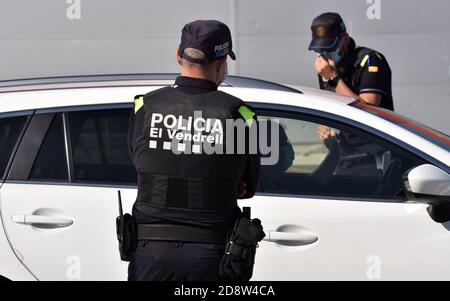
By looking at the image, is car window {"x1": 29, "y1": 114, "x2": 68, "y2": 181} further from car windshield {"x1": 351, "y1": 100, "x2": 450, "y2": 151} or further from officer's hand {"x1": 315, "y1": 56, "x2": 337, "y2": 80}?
officer's hand {"x1": 315, "y1": 56, "x2": 337, "y2": 80}

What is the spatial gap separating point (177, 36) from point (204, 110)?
6.09 meters

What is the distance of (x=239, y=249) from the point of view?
11.6 feet

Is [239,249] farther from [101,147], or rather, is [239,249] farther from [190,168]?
[101,147]

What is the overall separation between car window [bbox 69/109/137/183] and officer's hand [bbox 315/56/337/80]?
2057mm

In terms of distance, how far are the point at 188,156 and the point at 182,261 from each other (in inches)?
14.7

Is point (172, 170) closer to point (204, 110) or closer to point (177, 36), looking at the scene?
point (204, 110)

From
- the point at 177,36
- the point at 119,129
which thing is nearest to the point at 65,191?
the point at 119,129

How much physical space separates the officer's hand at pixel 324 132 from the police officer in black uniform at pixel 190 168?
87 cm

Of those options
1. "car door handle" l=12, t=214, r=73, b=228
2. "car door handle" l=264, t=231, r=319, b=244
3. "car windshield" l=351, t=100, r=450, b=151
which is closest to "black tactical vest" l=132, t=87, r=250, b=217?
"car door handle" l=264, t=231, r=319, b=244

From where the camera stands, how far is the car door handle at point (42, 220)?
166 inches

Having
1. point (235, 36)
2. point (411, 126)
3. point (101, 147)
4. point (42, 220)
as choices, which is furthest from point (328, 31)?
point (235, 36)

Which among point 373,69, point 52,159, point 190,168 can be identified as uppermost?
point 373,69

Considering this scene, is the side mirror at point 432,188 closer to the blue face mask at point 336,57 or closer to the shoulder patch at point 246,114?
the shoulder patch at point 246,114
